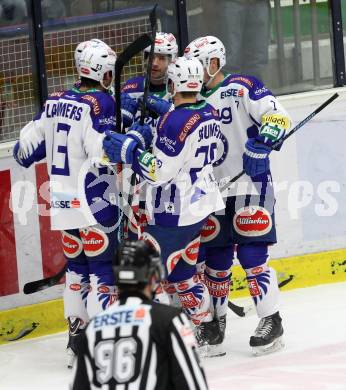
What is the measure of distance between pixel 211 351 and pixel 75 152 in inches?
44.4

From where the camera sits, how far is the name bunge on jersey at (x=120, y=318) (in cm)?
354

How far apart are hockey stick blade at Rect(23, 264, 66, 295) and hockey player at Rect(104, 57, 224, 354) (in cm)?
78

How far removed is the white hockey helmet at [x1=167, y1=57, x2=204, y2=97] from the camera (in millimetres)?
5621

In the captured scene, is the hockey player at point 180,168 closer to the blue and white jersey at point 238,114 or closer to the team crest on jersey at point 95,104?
the team crest on jersey at point 95,104

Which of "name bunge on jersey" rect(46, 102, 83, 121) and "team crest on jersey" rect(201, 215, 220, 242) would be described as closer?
"name bunge on jersey" rect(46, 102, 83, 121)

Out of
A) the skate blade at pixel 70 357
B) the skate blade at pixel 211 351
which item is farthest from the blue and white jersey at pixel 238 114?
the skate blade at pixel 70 357

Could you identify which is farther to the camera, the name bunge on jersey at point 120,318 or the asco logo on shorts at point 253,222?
the asco logo on shorts at point 253,222

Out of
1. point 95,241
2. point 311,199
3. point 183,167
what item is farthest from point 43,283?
point 311,199

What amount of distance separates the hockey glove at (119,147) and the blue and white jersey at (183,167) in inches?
1.5

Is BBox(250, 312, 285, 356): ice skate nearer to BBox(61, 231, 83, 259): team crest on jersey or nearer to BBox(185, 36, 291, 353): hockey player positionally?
BBox(185, 36, 291, 353): hockey player

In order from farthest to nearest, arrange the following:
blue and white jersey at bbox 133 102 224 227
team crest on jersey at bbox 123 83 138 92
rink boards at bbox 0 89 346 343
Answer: rink boards at bbox 0 89 346 343 → team crest on jersey at bbox 123 83 138 92 → blue and white jersey at bbox 133 102 224 227

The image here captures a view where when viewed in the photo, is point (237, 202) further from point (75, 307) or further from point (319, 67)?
point (319, 67)

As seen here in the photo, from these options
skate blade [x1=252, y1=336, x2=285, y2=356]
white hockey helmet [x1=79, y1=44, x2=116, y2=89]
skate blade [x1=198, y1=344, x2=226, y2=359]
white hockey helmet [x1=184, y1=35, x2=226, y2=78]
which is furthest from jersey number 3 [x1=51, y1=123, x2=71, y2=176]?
skate blade [x1=252, y1=336, x2=285, y2=356]

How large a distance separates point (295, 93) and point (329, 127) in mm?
265
